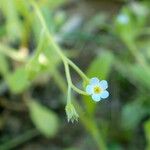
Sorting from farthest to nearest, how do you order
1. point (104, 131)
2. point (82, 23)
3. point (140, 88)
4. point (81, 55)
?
point (82, 23) < point (81, 55) < point (140, 88) < point (104, 131)

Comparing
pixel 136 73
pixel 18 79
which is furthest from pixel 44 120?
pixel 136 73

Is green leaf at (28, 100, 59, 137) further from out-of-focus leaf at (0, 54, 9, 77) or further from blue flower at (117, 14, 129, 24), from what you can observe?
blue flower at (117, 14, 129, 24)

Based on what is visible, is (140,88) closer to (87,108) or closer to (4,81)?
(87,108)

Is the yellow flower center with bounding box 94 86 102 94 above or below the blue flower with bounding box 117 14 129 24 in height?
above

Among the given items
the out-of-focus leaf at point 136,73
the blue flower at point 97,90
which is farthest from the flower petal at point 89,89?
the out-of-focus leaf at point 136,73

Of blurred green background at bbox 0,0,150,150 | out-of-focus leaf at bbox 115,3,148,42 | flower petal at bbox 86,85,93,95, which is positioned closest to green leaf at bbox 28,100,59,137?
blurred green background at bbox 0,0,150,150

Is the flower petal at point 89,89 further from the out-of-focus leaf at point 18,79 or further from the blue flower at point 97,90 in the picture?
the out-of-focus leaf at point 18,79

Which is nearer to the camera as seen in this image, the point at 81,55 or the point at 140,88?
the point at 140,88

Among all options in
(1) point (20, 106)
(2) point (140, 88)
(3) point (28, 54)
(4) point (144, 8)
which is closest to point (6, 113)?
(1) point (20, 106)
